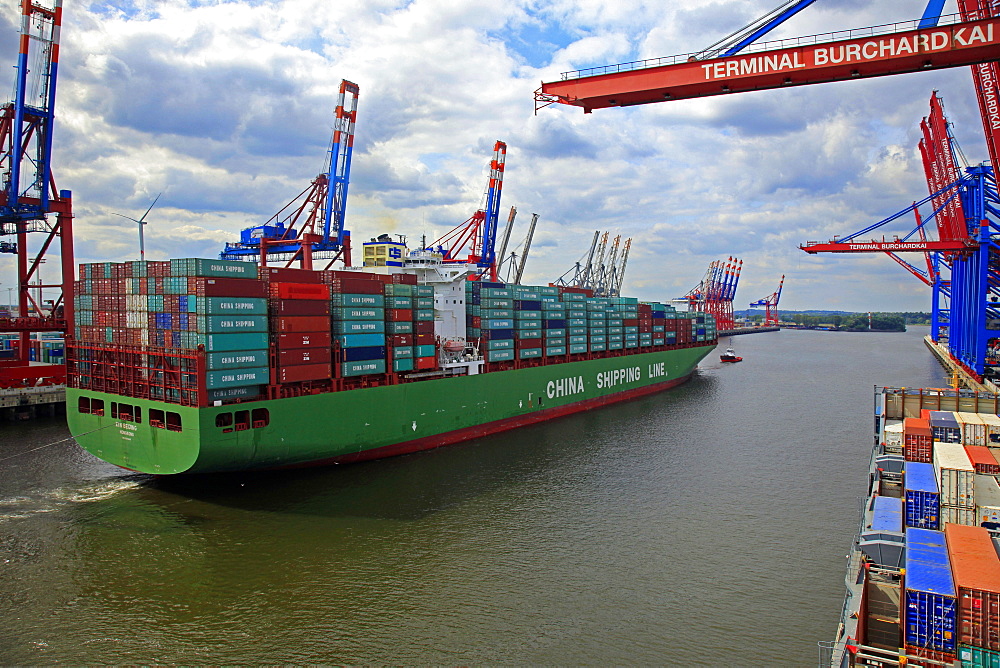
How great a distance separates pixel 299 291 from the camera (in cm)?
2242

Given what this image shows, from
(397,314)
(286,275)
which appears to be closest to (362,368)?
(397,314)

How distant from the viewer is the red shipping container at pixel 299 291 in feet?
71.7

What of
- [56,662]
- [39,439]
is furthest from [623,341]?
[56,662]

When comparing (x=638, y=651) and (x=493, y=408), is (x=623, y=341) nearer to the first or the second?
(x=493, y=408)

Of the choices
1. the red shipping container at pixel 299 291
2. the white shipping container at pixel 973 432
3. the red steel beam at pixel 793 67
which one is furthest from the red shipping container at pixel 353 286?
the white shipping container at pixel 973 432

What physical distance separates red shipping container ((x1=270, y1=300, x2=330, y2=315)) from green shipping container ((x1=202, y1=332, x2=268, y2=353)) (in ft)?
3.60

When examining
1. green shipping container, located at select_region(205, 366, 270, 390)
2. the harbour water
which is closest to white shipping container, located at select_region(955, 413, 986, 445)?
the harbour water

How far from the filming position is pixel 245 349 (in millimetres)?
20469

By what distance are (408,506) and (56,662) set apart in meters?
9.91

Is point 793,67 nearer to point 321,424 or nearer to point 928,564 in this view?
point 928,564

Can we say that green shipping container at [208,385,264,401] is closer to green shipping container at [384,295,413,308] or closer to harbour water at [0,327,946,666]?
harbour water at [0,327,946,666]

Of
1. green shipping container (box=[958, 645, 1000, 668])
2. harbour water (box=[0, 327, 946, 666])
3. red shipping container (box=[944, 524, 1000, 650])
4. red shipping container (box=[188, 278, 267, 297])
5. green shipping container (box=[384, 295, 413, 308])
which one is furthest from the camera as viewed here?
green shipping container (box=[384, 295, 413, 308])

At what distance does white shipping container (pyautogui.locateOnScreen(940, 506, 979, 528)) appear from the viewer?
12.6 m

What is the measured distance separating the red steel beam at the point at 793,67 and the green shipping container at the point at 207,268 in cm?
1139
